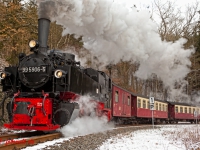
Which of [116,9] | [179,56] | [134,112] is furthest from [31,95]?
[134,112]

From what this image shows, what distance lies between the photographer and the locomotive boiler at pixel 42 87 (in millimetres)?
7832

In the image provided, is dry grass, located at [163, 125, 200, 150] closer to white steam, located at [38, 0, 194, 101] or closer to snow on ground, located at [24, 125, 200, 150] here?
snow on ground, located at [24, 125, 200, 150]

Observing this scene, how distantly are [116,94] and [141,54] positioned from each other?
275cm

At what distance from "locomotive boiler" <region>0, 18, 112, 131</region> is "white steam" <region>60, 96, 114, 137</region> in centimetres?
56

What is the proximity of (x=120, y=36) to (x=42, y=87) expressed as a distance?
6.16m

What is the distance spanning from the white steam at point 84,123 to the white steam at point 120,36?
126 inches

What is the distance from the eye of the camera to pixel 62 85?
799 centimetres

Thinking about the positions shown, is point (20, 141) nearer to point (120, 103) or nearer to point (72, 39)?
point (120, 103)

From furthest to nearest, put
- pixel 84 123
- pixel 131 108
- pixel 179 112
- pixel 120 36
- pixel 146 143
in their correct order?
pixel 179 112 → pixel 131 108 → pixel 120 36 → pixel 84 123 → pixel 146 143

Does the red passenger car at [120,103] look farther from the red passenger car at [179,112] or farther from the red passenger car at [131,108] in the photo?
the red passenger car at [179,112]

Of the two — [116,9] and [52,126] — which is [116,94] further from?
[52,126]

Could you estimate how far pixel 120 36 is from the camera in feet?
43.4

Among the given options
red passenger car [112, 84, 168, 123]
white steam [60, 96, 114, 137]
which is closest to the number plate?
white steam [60, 96, 114, 137]

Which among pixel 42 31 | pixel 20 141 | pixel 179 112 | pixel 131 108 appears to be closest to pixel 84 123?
Result: pixel 42 31
